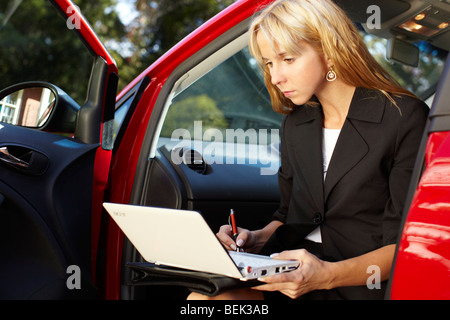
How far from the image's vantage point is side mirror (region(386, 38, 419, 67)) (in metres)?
2.31

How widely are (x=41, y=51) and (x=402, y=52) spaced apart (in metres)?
13.2

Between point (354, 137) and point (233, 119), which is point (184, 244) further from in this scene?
point (233, 119)

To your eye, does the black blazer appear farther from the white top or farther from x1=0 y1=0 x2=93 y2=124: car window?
x1=0 y1=0 x2=93 y2=124: car window

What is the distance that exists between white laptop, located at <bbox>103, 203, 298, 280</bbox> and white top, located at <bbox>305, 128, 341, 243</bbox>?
1.08 ft

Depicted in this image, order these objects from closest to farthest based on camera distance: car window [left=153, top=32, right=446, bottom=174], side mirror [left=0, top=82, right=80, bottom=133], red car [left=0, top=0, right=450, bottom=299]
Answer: red car [left=0, top=0, right=450, bottom=299], side mirror [left=0, top=82, right=80, bottom=133], car window [left=153, top=32, right=446, bottom=174]

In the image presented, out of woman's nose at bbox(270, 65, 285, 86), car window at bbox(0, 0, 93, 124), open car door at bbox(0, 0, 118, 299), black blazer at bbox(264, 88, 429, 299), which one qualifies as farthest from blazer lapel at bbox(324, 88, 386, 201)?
car window at bbox(0, 0, 93, 124)

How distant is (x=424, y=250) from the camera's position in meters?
1.24

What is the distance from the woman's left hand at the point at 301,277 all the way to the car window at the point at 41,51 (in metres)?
12.2

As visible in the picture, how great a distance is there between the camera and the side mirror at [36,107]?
6.50 ft

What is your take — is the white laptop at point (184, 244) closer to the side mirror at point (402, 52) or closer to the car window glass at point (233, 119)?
the car window glass at point (233, 119)

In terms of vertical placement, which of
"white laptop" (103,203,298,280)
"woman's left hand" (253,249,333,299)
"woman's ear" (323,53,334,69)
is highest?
"woman's ear" (323,53,334,69)

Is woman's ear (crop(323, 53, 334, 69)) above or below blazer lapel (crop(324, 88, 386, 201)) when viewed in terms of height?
above

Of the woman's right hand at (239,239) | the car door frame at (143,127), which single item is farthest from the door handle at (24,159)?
the woman's right hand at (239,239)

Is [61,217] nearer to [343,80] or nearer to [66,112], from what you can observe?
[66,112]
